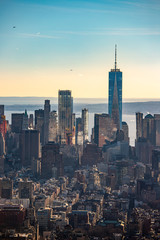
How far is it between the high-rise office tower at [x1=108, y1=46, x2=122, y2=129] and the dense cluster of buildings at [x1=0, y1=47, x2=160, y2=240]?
6 cm

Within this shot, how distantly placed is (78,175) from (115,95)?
13.9 m

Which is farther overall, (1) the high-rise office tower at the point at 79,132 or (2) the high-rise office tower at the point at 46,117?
(1) the high-rise office tower at the point at 79,132

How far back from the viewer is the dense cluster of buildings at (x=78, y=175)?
14.3m

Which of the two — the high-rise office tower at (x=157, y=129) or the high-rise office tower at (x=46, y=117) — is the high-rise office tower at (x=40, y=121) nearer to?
the high-rise office tower at (x=46, y=117)

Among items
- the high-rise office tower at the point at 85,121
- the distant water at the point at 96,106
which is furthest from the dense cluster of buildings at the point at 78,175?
the distant water at the point at 96,106

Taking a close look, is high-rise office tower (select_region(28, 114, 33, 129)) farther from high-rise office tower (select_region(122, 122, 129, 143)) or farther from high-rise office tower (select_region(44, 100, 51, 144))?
high-rise office tower (select_region(122, 122, 129, 143))

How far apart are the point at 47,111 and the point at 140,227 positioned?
22.1 m

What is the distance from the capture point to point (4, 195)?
19.0 metres

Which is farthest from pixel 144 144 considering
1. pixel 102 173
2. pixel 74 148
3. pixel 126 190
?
pixel 126 190

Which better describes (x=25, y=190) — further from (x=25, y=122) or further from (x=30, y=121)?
(x=30, y=121)

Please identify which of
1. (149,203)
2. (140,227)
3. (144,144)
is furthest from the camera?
(144,144)

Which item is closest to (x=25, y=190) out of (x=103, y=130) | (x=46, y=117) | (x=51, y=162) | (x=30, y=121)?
(x=51, y=162)

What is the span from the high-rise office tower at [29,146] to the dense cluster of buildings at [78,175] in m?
0.05

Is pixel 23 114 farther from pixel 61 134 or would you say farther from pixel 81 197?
pixel 81 197
